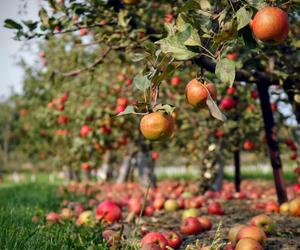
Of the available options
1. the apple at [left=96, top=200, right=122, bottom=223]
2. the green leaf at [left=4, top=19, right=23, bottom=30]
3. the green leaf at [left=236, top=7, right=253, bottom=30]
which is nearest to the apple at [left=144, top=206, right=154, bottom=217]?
the apple at [left=96, top=200, right=122, bottom=223]

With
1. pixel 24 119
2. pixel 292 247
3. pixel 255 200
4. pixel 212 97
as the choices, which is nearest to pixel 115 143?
pixel 255 200

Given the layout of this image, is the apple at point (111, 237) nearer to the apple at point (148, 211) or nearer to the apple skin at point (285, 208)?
the apple at point (148, 211)

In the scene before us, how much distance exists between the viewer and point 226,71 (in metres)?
2.00

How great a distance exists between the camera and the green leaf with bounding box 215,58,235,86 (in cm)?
197

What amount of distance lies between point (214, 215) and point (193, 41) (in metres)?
3.88

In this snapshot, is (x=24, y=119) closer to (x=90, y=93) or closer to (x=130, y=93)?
(x=90, y=93)

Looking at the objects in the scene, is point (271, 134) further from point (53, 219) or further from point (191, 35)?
point (191, 35)

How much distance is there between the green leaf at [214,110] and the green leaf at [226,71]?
120 mm

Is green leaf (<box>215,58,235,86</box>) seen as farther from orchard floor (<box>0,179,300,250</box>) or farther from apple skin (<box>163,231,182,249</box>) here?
apple skin (<box>163,231,182,249</box>)

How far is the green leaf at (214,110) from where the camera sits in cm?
190

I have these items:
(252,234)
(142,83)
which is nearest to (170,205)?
(252,234)

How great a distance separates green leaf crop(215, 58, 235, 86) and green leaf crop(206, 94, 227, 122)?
0.12 metres

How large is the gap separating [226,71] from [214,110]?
195 mm

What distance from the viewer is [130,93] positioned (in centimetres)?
743
